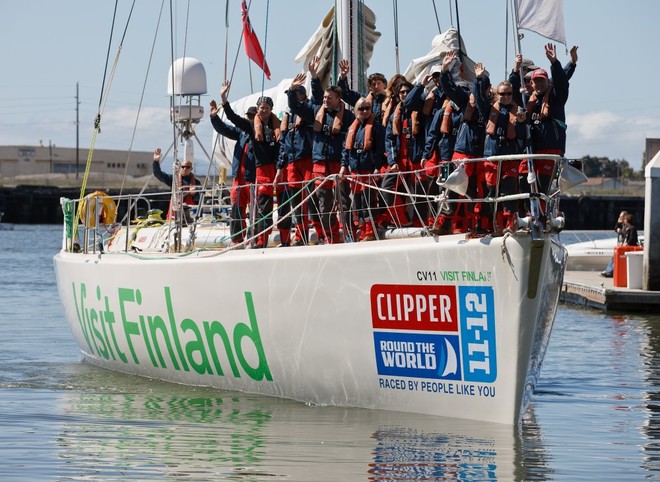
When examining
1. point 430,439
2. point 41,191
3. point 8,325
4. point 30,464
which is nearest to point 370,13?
point 430,439

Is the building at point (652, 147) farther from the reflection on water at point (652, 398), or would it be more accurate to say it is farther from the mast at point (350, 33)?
the mast at point (350, 33)

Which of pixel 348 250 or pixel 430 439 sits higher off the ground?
pixel 348 250

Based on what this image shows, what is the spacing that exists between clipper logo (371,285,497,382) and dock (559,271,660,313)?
9.41 meters

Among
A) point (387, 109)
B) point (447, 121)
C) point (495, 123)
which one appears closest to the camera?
point (495, 123)

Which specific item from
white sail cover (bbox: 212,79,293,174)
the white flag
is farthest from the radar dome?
the white flag

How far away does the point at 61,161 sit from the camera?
110 meters

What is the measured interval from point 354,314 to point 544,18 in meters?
2.66

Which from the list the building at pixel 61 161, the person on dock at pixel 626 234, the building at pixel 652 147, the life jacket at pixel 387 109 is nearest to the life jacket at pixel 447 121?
the life jacket at pixel 387 109

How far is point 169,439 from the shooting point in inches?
360

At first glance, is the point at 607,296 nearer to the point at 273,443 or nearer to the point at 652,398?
the point at 652,398

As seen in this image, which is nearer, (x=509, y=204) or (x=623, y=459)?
(x=623, y=459)

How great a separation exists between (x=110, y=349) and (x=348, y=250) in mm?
4312

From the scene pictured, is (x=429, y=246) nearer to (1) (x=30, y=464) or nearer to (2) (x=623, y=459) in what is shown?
(2) (x=623, y=459)

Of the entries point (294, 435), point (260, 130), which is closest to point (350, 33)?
point (260, 130)
